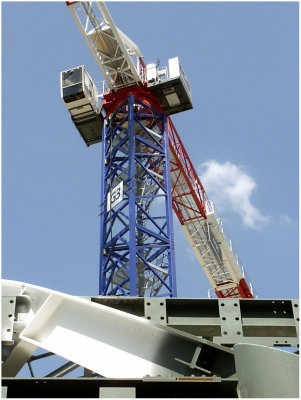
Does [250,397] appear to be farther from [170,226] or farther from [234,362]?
[170,226]

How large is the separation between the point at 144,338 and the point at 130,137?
15.9 m

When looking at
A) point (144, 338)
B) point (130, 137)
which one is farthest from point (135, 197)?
point (144, 338)

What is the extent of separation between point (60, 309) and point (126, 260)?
13497 mm

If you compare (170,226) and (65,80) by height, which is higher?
(65,80)

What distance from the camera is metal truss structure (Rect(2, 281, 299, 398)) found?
636 cm

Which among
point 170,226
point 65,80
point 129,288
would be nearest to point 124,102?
point 65,80

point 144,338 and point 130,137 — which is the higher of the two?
point 130,137

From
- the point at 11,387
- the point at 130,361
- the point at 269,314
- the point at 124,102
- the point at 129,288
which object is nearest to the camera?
the point at 11,387

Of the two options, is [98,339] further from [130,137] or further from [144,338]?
[130,137]

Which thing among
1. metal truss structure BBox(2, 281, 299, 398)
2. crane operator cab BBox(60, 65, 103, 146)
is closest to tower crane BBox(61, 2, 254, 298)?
crane operator cab BBox(60, 65, 103, 146)

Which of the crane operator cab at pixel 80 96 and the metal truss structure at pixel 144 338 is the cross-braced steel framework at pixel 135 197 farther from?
the metal truss structure at pixel 144 338

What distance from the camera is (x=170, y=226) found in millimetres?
21562

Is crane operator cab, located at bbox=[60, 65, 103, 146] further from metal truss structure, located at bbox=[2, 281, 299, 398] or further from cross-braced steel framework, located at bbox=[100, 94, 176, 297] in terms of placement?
metal truss structure, located at bbox=[2, 281, 299, 398]

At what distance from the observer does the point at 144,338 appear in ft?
23.2
